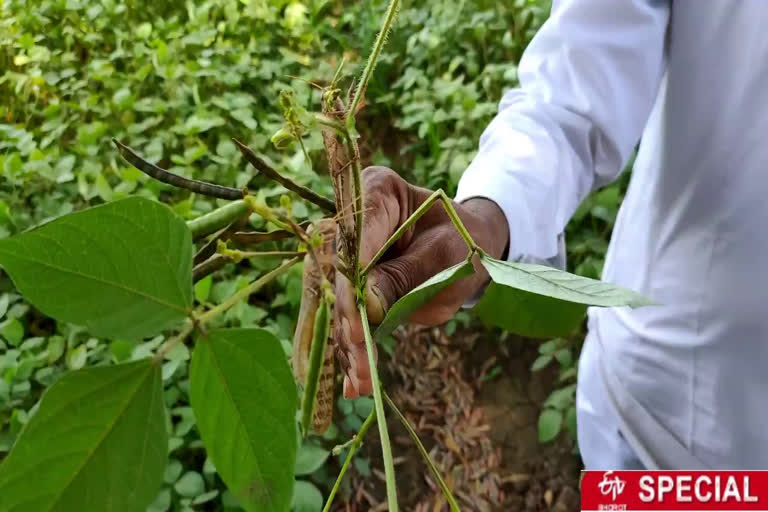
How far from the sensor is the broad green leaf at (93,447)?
0.20 m

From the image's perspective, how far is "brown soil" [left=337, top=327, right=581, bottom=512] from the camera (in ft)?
3.91

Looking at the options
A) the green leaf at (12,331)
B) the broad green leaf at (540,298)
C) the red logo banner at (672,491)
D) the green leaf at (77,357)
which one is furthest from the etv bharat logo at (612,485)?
the green leaf at (12,331)

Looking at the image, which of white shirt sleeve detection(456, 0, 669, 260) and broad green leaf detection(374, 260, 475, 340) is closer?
broad green leaf detection(374, 260, 475, 340)

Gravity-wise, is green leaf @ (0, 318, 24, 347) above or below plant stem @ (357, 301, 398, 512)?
below

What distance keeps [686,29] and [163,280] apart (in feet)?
1.98

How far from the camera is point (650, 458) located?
725mm

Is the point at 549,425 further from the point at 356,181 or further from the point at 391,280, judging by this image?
the point at 356,181

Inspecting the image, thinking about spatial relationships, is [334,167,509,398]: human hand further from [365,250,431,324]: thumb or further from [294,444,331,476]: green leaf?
[294,444,331,476]: green leaf

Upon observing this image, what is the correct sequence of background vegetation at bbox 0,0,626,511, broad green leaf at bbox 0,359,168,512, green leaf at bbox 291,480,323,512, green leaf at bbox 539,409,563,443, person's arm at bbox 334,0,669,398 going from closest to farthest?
broad green leaf at bbox 0,359,168,512, person's arm at bbox 334,0,669,398, green leaf at bbox 291,480,323,512, background vegetation at bbox 0,0,626,511, green leaf at bbox 539,409,563,443

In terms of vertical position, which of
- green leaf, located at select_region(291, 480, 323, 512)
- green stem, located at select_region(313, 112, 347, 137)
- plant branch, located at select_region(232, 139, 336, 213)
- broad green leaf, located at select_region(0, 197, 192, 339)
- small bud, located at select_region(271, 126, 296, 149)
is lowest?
green leaf, located at select_region(291, 480, 323, 512)

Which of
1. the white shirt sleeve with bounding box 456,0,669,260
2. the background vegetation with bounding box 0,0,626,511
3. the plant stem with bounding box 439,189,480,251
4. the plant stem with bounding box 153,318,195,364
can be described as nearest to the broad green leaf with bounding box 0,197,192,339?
the plant stem with bounding box 153,318,195,364

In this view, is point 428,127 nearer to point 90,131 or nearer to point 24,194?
point 90,131

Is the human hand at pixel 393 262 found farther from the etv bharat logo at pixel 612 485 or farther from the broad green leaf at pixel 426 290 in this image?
the etv bharat logo at pixel 612 485

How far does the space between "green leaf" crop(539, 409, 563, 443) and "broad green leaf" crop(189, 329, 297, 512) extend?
3.16 ft
